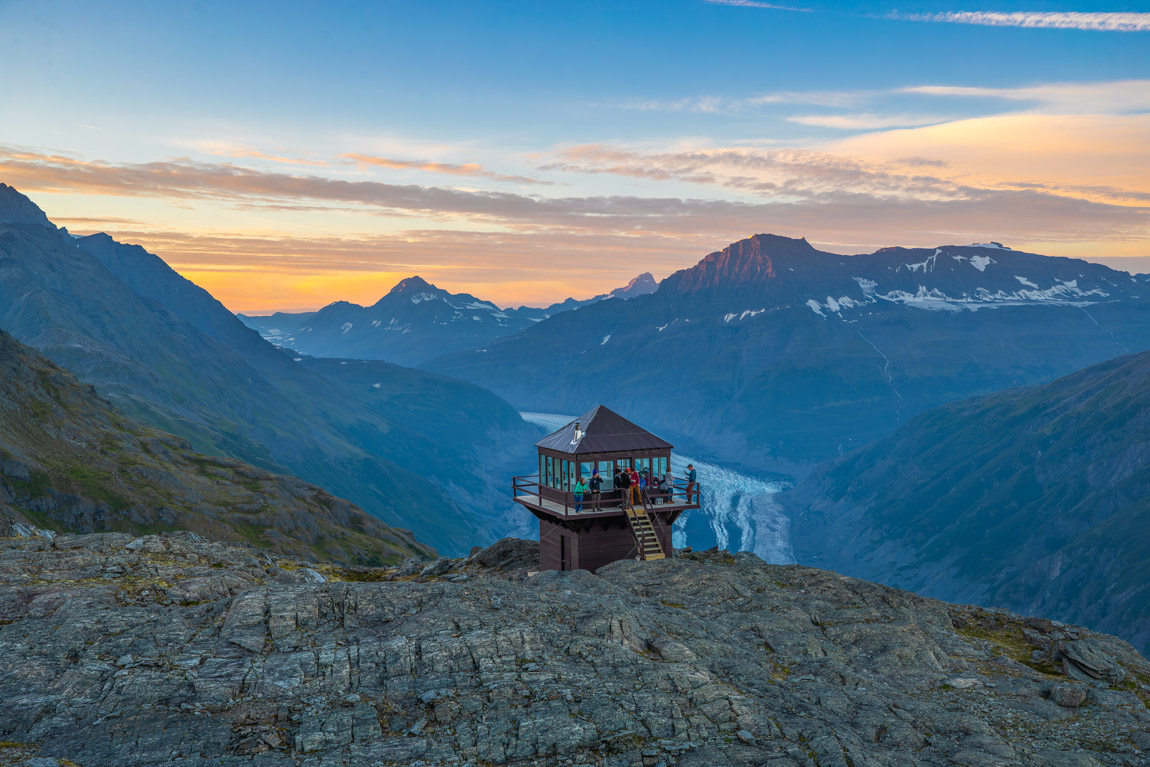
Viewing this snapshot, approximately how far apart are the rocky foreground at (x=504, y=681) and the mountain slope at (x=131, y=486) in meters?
73.6

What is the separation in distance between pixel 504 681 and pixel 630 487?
2776 centimetres

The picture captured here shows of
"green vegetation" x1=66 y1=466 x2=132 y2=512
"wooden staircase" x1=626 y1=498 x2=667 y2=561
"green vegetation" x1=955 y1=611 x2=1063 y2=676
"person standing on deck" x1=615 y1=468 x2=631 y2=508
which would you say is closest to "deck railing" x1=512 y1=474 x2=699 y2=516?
"person standing on deck" x1=615 y1=468 x2=631 y2=508

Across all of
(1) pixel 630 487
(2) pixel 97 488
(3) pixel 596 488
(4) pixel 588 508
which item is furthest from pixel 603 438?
(2) pixel 97 488

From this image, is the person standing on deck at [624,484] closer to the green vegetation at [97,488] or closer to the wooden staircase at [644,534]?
the wooden staircase at [644,534]

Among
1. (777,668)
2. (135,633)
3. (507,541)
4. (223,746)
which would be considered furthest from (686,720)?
(507,541)

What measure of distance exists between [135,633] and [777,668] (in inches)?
798

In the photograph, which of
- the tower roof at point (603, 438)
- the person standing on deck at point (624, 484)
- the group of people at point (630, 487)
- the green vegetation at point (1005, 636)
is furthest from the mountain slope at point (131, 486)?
the green vegetation at point (1005, 636)

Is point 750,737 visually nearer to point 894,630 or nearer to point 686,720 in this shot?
point 686,720

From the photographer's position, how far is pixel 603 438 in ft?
169

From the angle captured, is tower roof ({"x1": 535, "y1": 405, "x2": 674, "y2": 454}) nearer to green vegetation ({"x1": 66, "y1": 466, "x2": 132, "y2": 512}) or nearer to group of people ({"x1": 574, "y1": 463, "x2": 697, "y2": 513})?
group of people ({"x1": 574, "y1": 463, "x2": 697, "y2": 513})

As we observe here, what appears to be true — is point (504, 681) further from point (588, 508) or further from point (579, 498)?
point (588, 508)

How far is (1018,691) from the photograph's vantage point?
27984mm

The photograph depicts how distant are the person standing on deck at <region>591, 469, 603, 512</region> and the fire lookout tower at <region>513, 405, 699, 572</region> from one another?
0.07 metres

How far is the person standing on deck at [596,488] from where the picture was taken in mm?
49844
